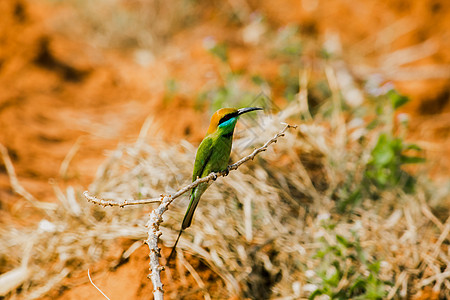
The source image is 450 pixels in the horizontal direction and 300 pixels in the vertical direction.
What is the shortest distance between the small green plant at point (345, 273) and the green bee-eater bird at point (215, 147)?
2.47 feet

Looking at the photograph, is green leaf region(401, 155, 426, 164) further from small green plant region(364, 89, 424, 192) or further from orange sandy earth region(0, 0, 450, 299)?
orange sandy earth region(0, 0, 450, 299)

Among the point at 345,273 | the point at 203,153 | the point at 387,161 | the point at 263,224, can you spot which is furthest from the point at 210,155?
the point at 387,161

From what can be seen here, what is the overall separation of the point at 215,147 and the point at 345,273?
961 mm

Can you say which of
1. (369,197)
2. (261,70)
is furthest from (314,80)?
(369,197)

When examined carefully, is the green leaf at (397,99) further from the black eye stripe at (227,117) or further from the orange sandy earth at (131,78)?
the black eye stripe at (227,117)

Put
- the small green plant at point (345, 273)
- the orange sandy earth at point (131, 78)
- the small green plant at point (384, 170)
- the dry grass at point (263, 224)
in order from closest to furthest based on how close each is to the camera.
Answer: the small green plant at point (345, 273), the dry grass at point (263, 224), the small green plant at point (384, 170), the orange sandy earth at point (131, 78)

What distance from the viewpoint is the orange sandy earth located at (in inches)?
152

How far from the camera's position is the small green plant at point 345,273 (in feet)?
6.53

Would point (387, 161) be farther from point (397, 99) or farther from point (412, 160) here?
point (397, 99)

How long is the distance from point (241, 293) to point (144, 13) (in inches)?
203

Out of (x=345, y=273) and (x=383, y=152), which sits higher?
(x=383, y=152)

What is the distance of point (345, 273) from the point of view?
6.80 feet

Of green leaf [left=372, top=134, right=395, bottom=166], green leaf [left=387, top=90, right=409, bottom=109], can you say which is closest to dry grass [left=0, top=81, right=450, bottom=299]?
green leaf [left=372, top=134, right=395, bottom=166]

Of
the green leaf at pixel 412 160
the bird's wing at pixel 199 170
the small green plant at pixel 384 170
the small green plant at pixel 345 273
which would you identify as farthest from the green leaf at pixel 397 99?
the bird's wing at pixel 199 170
